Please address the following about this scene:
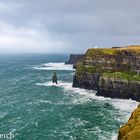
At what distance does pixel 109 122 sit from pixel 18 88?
67.1m

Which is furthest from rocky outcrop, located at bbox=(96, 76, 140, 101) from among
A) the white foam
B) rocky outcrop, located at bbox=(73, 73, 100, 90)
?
rocky outcrop, located at bbox=(73, 73, 100, 90)

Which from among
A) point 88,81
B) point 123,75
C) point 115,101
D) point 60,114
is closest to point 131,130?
point 60,114

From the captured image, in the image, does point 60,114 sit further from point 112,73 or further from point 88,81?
point 88,81

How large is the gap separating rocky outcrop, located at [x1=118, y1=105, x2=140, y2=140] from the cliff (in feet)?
183

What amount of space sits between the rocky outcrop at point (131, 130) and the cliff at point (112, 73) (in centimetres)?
5586

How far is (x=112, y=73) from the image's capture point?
124 metres

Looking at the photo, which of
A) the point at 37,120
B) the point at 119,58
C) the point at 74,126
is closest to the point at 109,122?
the point at 74,126

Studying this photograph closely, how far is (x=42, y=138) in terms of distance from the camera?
7631cm

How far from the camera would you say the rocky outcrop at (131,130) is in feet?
154

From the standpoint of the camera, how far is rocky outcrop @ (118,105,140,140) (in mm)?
46906

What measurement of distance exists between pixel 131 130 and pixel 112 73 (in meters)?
71.9

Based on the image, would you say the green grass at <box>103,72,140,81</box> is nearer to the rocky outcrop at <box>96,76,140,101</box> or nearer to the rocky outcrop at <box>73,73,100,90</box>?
the rocky outcrop at <box>96,76,140,101</box>

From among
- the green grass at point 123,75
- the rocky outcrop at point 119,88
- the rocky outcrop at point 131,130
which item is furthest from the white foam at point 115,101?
the rocky outcrop at point 131,130

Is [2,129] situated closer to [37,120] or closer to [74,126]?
[37,120]
